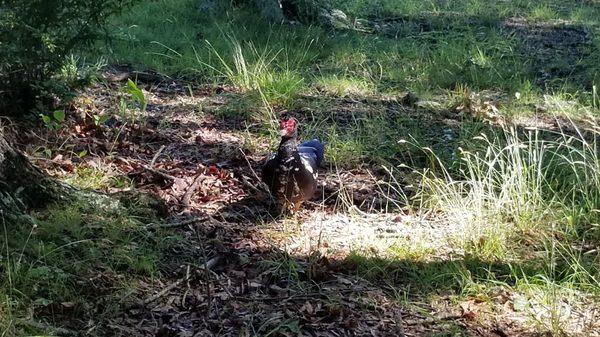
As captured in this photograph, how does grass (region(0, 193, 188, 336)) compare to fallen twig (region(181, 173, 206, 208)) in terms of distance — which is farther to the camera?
fallen twig (region(181, 173, 206, 208))

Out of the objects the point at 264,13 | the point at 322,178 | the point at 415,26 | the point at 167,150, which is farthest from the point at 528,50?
the point at 167,150

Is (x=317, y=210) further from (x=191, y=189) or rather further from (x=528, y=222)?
(x=528, y=222)

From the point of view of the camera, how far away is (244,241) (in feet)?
11.9

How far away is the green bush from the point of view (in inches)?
156

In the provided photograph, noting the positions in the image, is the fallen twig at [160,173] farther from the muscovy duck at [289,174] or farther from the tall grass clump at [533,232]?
the tall grass clump at [533,232]

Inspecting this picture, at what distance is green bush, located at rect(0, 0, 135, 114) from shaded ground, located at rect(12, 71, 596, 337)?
30 centimetres

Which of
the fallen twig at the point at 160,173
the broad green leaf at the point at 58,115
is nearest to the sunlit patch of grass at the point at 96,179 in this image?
the fallen twig at the point at 160,173

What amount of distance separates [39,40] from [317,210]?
196 centimetres

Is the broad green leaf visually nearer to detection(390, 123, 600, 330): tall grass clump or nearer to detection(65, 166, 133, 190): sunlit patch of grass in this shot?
detection(65, 166, 133, 190): sunlit patch of grass

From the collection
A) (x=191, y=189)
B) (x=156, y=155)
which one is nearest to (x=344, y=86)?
(x=156, y=155)

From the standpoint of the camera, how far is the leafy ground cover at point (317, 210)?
292 centimetres

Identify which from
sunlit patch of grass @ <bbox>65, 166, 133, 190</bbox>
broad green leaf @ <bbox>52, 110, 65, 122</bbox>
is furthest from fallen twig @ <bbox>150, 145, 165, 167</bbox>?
broad green leaf @ <bbox>52, 110, 65, 122</bbox>

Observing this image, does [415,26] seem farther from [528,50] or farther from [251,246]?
[251,246]

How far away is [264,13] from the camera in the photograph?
26.8ft
